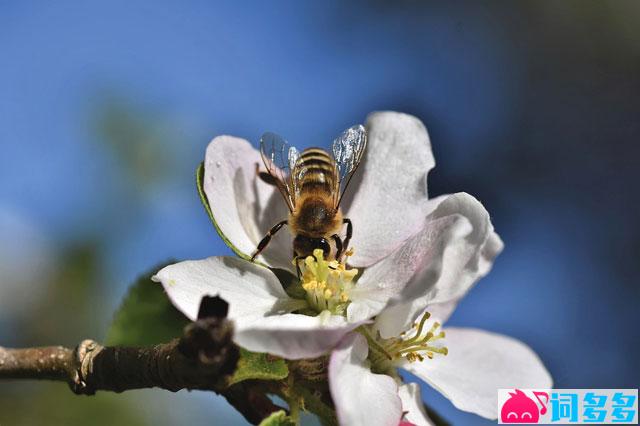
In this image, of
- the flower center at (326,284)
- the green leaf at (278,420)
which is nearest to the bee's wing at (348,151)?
the flower center at (326,284)

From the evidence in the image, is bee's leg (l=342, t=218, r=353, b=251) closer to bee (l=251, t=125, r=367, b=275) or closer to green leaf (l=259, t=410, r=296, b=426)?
bee (l=251, t=125, r=367, b=275)

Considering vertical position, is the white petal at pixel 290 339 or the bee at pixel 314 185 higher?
the bee at pixel 314 185

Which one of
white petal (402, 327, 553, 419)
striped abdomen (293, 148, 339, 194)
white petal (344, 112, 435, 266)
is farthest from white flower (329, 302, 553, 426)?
striped abdomen (293, 148, 339, 194)

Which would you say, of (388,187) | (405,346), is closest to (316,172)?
(388,187)

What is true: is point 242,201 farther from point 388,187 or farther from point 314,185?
point 388,187

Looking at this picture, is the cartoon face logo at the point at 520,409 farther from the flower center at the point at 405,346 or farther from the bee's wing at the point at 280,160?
the bee's wing at the point at 280,160

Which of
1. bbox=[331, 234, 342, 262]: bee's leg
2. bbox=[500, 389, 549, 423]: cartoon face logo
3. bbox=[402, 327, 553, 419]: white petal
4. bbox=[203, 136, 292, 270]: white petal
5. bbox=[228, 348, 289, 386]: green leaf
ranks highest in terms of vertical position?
bbox=[203, 136, 292, 270]: white petal

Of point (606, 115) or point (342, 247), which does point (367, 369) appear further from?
point (606, 115)

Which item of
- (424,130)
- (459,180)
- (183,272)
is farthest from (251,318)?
(459,180)
